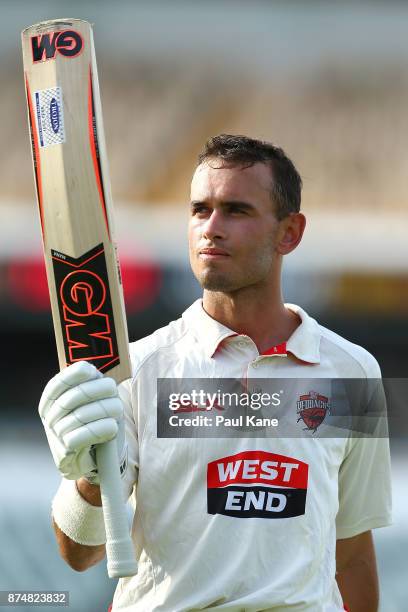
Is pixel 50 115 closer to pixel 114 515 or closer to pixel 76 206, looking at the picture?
pixel 76 206

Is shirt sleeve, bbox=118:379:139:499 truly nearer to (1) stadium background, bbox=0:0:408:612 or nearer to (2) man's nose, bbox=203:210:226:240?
(2) man's nose, bbox=203:210:226:240

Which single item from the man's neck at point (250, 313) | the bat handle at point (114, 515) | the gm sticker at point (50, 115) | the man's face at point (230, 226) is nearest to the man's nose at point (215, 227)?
the man's face at point (230, 226)

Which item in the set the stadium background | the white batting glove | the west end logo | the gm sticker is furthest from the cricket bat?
the stadium background

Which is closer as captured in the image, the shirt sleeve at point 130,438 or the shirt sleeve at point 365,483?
the shirt sleeve at point 130,438

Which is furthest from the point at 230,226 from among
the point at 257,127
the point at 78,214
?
the point at 257,127

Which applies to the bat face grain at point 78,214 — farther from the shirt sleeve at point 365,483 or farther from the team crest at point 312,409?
the shirt sleeve at point 365,483

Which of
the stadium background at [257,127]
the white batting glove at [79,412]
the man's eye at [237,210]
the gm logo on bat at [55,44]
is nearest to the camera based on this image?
the white batting glove at [79,412]

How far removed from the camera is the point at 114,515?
1.33 m

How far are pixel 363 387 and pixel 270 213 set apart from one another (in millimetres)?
335

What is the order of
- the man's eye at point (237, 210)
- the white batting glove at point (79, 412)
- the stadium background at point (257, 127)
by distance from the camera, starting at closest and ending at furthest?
the white batting glove at point (79, 412)
the man's eye at point (237, 210)
the stadium background at point (257, 127)

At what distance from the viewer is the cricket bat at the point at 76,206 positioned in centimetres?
142

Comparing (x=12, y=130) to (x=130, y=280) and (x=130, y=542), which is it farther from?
(x=130, y=542)

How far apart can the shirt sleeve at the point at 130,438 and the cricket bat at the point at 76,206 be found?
0.14ft

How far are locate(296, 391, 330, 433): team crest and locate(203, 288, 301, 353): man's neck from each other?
0.35 feet
